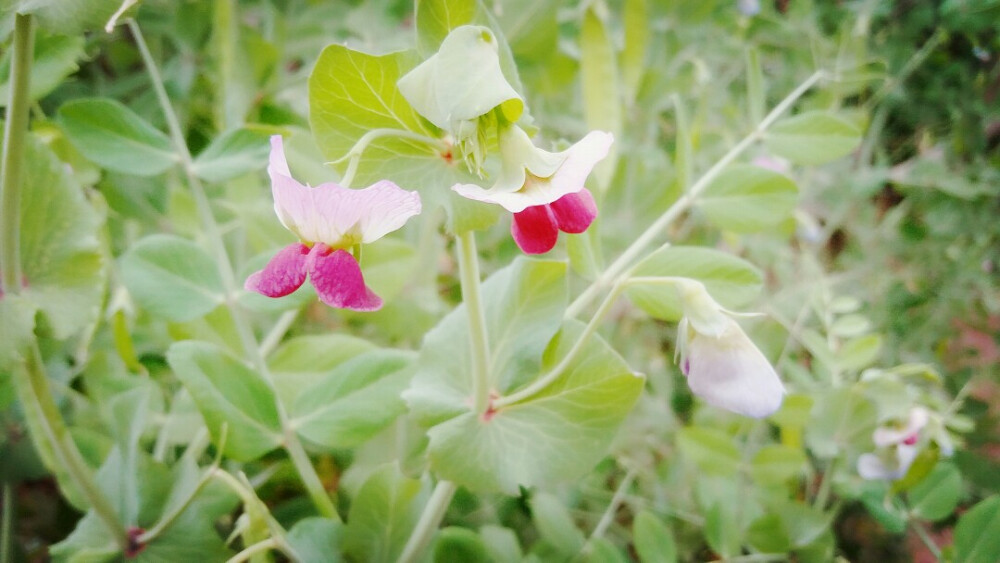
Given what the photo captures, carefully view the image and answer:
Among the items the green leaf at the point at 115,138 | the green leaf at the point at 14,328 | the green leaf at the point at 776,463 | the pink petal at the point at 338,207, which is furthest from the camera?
the green leaf at the point at 776,463

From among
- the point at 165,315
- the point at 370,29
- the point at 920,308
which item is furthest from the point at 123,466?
the point at 920,308

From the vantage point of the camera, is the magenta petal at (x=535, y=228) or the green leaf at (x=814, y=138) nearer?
the magenta petal at (x=535, y=228)

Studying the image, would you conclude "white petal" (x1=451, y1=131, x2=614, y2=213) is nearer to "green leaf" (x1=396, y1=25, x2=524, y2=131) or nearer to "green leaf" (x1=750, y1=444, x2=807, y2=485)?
"green leaf" (x1=396, y1=25, x2=524, y2=131)

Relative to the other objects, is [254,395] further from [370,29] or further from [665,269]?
[370,29]

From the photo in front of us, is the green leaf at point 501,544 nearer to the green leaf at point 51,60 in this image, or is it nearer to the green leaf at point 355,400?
the green leaf at point 355,400

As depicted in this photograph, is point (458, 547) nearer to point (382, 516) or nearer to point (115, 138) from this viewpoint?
point (382, 516)

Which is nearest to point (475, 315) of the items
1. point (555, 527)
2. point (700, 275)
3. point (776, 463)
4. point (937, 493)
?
point (700, 275)

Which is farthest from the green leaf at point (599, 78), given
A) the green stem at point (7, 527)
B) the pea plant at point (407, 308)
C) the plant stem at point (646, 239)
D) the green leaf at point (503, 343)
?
the green stem at point (7, 527)
